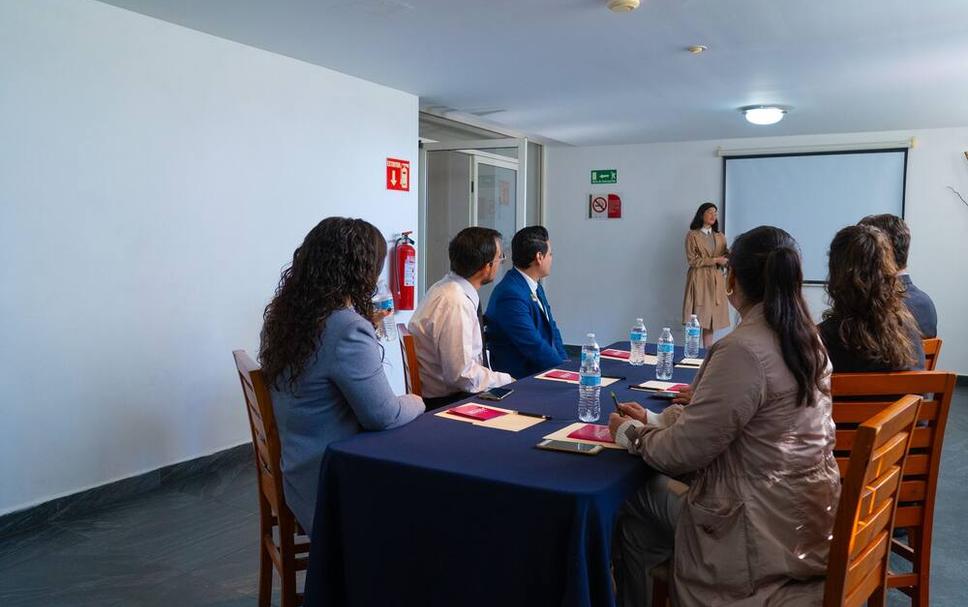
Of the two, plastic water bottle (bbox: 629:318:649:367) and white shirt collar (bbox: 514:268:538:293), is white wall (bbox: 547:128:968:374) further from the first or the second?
white shirt collar (bbox: 514:268:538:293)

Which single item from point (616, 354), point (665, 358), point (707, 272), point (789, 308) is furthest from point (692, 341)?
point (707, 272)

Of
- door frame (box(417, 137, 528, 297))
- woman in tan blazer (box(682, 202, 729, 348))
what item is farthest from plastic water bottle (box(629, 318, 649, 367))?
woman in tan blazer (box(682, 202, 729, 348))

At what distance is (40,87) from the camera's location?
9.89 ft

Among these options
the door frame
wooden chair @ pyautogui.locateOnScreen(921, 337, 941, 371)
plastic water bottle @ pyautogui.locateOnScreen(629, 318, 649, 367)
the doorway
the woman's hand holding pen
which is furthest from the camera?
the doorway

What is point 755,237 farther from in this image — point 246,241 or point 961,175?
point 961,175

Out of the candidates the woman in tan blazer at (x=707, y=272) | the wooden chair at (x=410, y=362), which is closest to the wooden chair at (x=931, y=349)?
the wooden chair at (x=410, y=362)

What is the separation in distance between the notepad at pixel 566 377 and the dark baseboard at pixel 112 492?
2016 mm

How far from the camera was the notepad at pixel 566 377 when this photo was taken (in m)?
2.78

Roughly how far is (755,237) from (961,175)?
19.4 ft

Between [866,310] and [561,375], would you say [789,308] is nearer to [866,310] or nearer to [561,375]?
[866,310]

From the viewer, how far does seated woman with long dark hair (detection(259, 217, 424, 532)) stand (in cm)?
195

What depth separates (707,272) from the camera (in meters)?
7.00

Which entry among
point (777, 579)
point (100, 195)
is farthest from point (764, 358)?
point (100, 195)

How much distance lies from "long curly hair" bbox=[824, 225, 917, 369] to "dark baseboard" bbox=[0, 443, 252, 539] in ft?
10.2
